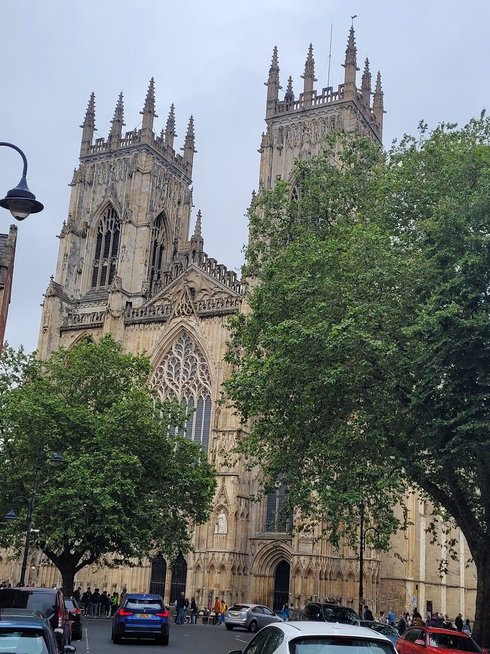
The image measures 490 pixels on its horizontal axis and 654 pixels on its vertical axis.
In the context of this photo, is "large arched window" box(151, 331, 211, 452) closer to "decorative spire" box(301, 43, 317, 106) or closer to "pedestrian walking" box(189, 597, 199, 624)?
"pedestrian walking" box(189, 597, 199, 624)

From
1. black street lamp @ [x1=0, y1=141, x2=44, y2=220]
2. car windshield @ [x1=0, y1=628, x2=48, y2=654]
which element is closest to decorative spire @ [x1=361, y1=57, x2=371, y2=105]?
black street lamp @ [x1=0, y1=141, x2=44, y2=220]

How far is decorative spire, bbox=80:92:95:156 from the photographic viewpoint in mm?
58972

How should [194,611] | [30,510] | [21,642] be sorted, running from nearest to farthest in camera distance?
1. [21,642]
2. [30,510]
3. [194,611]

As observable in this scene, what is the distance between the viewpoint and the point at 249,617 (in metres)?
30.3

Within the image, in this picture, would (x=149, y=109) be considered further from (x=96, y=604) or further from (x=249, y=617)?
(x=249, y=617)

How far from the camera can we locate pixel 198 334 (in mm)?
45062

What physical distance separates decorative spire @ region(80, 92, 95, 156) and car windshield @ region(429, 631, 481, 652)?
48.9 metres

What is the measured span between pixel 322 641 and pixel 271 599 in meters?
34.7

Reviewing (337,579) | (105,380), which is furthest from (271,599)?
(105,380)

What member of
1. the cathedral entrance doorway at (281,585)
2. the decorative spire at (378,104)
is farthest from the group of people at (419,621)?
the decorative spire at (378,104)

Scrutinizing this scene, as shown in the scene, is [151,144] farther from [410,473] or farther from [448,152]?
[410,473]

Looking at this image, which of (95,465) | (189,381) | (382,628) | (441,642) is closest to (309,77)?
(189,381)

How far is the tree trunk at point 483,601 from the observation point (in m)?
→ 18.2

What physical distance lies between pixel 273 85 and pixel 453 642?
4494 centimetres
